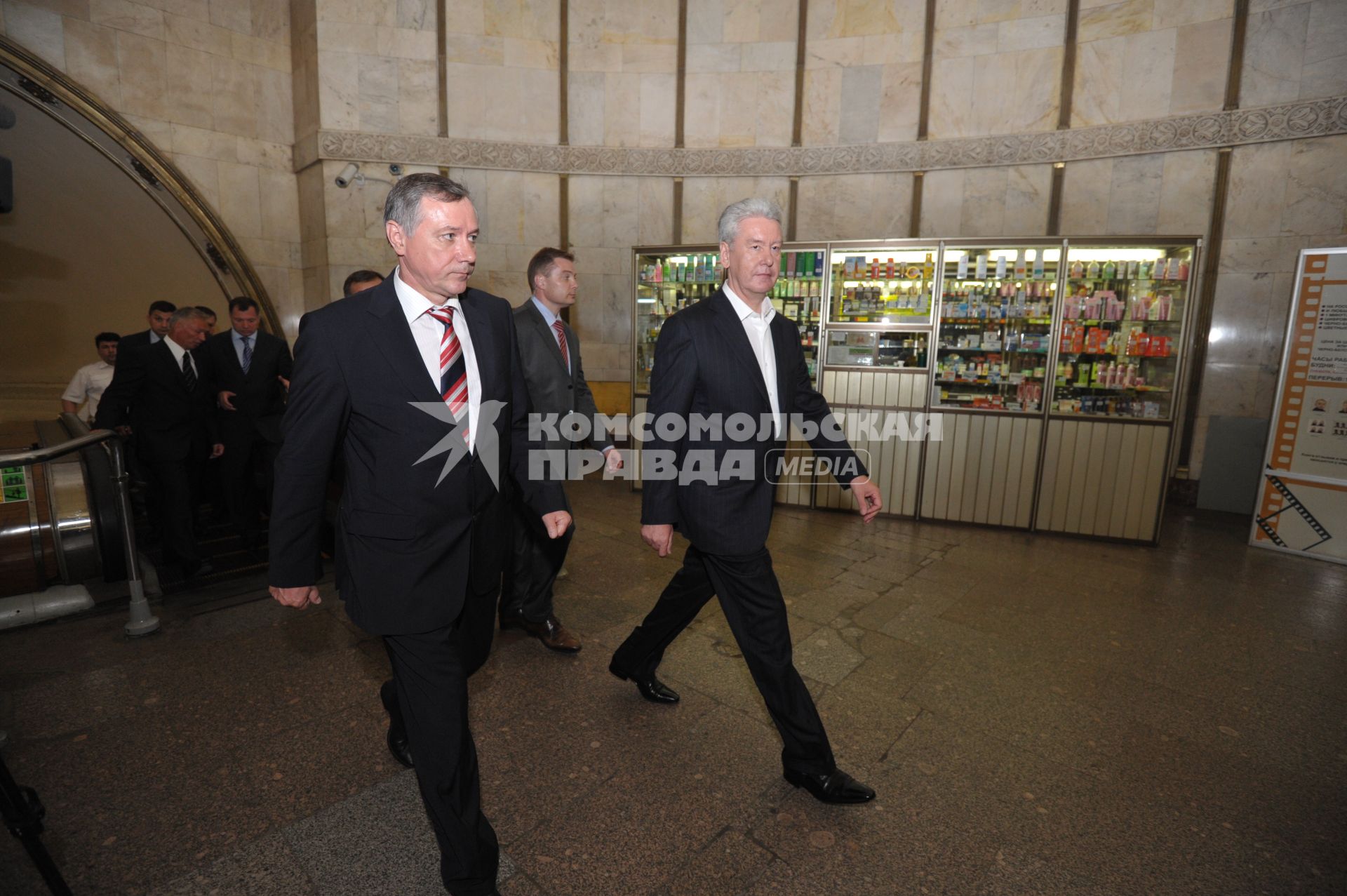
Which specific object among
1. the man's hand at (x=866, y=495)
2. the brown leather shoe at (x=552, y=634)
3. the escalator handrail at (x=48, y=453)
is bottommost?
the brown leather shoe at (x=552, y=634)

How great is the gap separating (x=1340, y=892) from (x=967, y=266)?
501 centimetres

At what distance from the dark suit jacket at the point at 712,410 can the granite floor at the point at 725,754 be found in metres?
0.98

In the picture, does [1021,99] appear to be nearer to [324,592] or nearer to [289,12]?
[324,592]

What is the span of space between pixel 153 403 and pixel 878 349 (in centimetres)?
Result: 578

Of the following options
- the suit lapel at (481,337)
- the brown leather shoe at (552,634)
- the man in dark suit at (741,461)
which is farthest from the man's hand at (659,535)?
the brown leather shoe at (552,634)

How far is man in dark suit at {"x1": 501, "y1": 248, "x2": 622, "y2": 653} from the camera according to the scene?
3.43m

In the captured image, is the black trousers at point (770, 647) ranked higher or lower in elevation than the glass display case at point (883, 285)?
lower

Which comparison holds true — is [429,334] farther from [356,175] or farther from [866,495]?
[356,175]

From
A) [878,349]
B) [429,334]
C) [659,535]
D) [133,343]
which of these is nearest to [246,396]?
[133,343]

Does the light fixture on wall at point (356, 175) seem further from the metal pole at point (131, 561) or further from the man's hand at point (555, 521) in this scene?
the man's hand at point (555, 521)

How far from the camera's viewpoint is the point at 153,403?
4449 mm

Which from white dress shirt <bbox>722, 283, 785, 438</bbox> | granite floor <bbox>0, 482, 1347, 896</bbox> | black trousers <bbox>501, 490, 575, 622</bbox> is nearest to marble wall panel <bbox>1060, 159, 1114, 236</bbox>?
granite floor <bbox>0, 482, 1347, 896</bbox>

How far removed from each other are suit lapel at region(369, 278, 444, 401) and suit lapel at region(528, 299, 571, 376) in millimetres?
1675

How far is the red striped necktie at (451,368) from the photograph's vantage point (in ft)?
5.88
